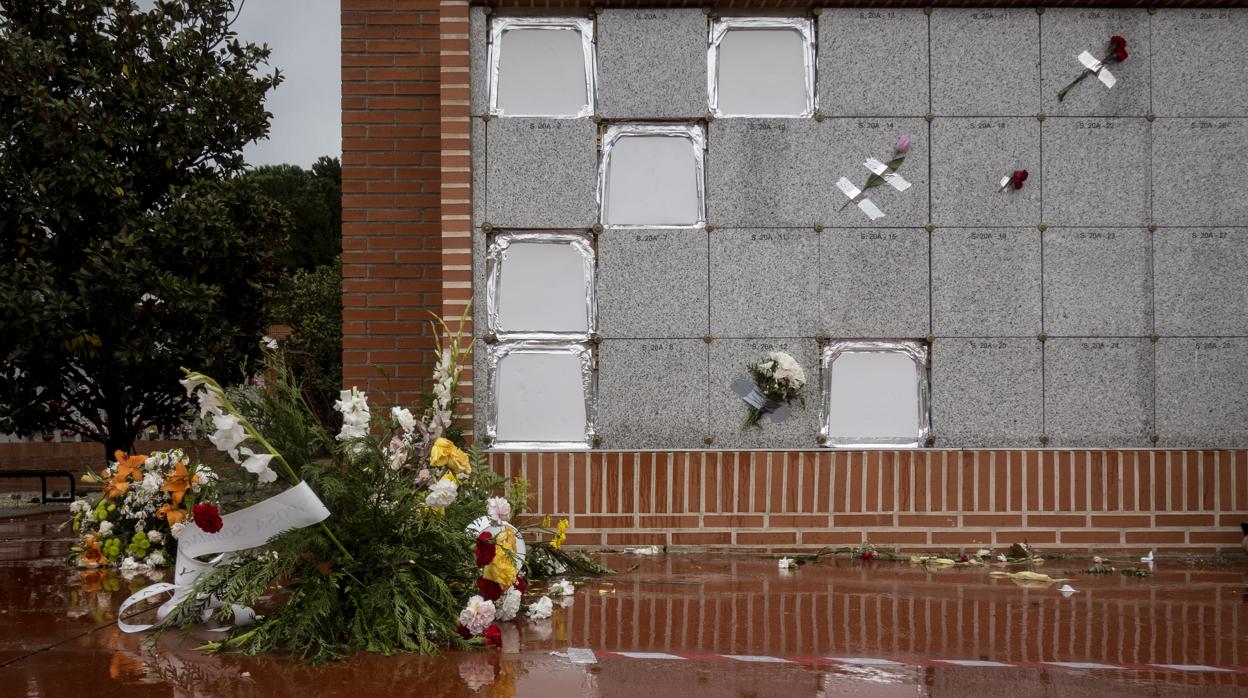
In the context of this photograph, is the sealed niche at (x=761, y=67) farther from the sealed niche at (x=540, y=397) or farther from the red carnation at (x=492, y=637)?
the red carnation at (x=492, y=637)

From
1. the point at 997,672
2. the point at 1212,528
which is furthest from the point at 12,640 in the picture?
the point at 1212,528

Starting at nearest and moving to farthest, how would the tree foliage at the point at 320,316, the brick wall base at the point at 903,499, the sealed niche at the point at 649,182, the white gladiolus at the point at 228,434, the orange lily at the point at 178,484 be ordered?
the white gladiolus at the point at 228,434 → the orange lily at the point at 178,484 → the brick wall base at the point at 903,499 → the sealed niche at the point at 649,182 → the tree foliage at the point at 320,316

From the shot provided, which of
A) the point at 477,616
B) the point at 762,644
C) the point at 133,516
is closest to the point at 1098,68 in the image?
the point at 762,644

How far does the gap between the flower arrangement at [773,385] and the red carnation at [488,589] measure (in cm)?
221

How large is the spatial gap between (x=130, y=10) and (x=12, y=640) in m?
8.48

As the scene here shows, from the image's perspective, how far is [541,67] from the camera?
5.88 m

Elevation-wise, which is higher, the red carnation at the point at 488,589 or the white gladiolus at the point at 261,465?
the white gladiolus at the point at 261,465

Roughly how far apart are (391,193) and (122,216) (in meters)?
4.68

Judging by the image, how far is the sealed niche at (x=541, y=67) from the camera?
5.86m

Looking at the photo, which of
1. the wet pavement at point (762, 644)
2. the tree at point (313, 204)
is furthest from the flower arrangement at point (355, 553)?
the tree at point (313, 204)

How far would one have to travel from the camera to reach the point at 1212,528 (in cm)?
580

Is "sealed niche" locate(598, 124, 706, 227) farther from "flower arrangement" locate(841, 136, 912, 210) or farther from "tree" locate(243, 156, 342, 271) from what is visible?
"tree" locate(243, 156, 342, 271)

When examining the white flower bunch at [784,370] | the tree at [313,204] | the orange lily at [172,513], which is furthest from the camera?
the tree at [313,204]

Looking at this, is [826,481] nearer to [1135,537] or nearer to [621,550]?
[621,550]
